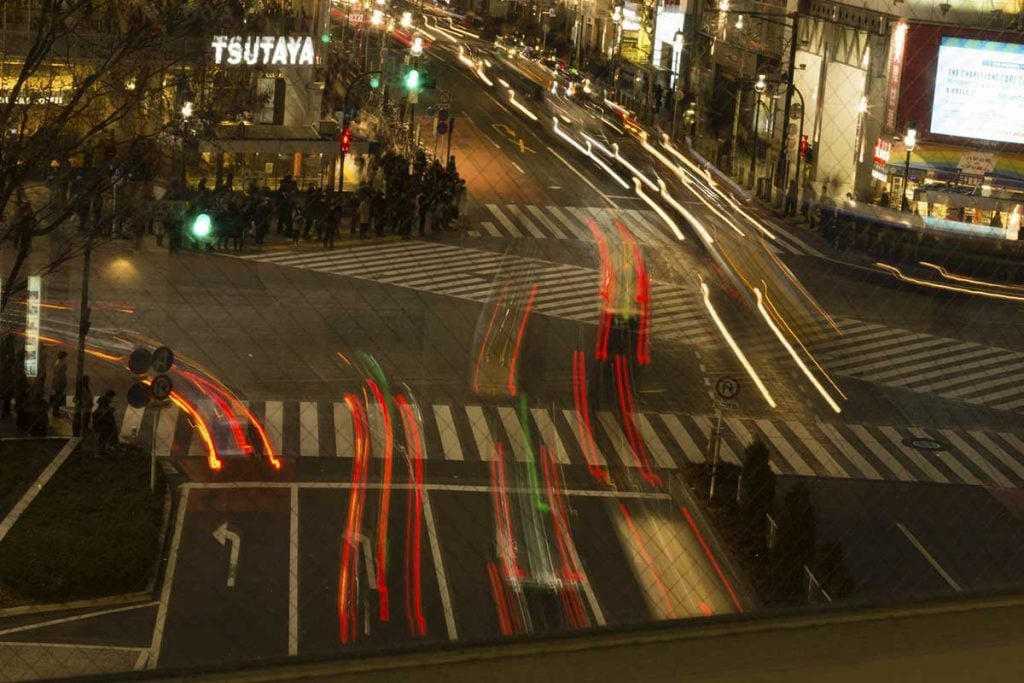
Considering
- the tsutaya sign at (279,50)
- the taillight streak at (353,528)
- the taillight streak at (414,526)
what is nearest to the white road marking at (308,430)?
the taillight streak at (353,528)

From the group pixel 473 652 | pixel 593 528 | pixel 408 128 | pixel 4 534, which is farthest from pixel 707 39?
pixel 473 652

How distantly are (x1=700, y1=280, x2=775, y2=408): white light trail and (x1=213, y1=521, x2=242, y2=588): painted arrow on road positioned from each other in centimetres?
262

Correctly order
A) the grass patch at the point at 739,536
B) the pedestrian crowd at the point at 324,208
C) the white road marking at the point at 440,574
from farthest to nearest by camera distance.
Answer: the pedestrian crowd at the point at 324,208 → the white road marking at the point at 440,574 → the grass patch at the point at 739,536

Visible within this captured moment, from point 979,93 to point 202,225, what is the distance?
5150 millimetres

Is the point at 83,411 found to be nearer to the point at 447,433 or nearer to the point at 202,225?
the point at 447,433

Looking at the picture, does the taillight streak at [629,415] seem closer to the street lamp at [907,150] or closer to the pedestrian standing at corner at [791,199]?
the pedestrian standing at corner at [791,199]

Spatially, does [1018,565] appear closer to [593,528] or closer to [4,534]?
[593,528]

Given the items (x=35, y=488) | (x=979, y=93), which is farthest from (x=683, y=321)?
(x=35, y=488)

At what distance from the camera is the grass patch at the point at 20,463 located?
3002 mm

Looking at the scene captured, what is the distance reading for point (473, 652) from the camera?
1189mm

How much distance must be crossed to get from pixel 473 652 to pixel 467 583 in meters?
1.62

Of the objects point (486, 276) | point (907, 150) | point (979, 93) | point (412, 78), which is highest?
point (979, 93)

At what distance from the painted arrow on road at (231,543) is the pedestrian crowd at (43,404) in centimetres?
60

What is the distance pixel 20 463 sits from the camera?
3309 millimetres
